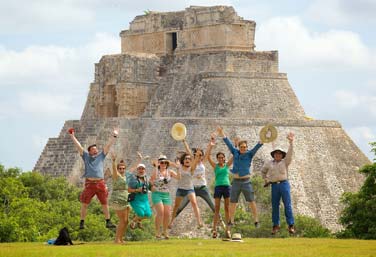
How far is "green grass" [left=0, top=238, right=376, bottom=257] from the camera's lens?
2598 centimetres

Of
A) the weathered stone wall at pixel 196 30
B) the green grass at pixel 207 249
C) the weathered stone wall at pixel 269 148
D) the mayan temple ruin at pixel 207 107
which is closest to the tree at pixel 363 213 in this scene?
the green grass at pixel 207 249

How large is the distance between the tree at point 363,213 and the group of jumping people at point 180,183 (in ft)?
33.3

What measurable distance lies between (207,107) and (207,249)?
35.2 meters

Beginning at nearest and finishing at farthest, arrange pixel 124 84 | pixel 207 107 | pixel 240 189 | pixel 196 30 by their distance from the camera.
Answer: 1. pixel 240 189
2. pixel 207 107
3. pixel 124 84
4. pixel 196 30

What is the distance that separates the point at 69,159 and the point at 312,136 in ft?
37.9

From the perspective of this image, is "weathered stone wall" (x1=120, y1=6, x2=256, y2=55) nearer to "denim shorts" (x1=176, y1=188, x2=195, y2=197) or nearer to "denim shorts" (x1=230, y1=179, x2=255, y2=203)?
"denim shorts" (x1=176, y1=188, x2=195, y2=197)

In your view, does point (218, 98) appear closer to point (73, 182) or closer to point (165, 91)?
point (165, 91)

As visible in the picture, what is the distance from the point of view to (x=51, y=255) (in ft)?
85.5

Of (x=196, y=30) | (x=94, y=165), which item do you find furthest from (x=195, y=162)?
(x=196, y=30)

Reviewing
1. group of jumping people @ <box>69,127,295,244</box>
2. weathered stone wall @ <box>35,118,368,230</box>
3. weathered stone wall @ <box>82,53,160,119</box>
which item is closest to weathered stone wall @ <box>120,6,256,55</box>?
weathered stone wall @ <box>82,53,160,119</box>

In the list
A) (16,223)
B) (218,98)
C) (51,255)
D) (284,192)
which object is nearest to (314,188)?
(218,98)

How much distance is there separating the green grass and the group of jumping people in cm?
89

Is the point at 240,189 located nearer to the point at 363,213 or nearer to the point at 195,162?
the point at 195,162

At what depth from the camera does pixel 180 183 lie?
30.2 m
